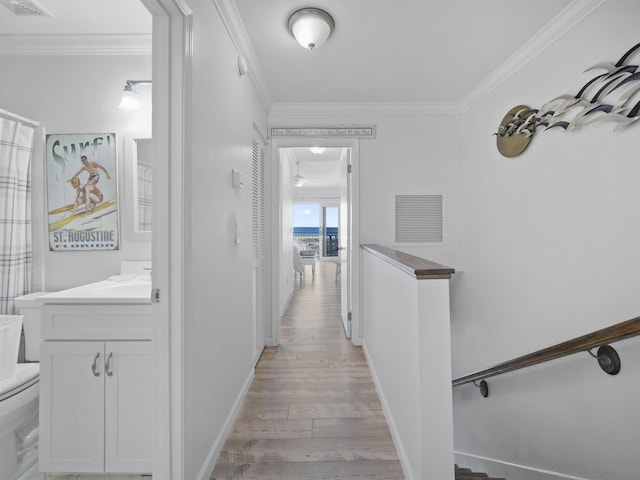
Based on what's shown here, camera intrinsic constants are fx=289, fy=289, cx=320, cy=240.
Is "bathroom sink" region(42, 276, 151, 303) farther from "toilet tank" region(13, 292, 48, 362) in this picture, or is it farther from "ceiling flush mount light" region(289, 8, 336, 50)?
"ceiling flush mount light" region(289, 8, 336, 50)

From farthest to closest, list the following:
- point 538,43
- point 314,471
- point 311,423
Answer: point 538,43, point 311,423, point 314,471

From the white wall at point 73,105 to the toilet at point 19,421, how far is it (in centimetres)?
37

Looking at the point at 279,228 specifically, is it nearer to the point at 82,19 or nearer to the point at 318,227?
the point at 82,19

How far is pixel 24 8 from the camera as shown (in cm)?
164

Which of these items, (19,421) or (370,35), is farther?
(370,35)

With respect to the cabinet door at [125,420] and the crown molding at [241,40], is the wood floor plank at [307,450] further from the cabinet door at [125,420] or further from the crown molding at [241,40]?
the crown molding at [241,40]

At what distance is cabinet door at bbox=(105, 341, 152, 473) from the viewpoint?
4.51 feet

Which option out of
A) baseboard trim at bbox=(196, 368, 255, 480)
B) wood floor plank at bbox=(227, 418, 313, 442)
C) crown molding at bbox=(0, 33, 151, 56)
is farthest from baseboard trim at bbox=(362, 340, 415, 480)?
crown molding at bbox=(0, 33, 151, 56)

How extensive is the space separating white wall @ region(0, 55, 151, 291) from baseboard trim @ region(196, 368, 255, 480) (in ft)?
3.72

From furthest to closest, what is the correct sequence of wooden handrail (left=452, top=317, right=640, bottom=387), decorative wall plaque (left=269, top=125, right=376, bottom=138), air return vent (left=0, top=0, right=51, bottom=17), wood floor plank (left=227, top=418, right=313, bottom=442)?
decorative wall plaque (left=269, top=125, right=376, bottom=138)
wood floor plank (left=227, top=418, right=313, bottom=442)
air return vent (left=0, top=0, right=51, bottom=17)
wooden handrail (left=452, top=317, right=640, bottom=387)

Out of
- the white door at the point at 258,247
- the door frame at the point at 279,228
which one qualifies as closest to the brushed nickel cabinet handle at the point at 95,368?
the white door at the point at 258,247

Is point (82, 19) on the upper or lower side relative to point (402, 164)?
upper

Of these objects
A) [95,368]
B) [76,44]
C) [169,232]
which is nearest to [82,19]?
[76,44]

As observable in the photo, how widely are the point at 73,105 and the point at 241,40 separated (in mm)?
1193
